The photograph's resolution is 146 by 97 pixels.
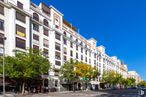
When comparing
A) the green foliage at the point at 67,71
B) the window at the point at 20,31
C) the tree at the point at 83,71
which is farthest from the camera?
the tree at the point at 83,71

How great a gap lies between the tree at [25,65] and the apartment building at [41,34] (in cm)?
256

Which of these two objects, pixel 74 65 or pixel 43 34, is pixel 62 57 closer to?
pixel 74 65

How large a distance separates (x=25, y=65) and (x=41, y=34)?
1992 centimetres

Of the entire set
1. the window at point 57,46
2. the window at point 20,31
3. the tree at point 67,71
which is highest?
the window at point 20,31

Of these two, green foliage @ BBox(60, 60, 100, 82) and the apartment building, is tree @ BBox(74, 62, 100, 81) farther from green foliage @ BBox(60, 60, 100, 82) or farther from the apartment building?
the apartment building

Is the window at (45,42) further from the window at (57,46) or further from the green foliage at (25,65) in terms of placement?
the green foliage at (25,65)

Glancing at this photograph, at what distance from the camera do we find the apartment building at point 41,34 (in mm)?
58625

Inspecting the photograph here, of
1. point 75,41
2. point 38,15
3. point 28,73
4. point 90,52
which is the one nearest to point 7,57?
point 28,73

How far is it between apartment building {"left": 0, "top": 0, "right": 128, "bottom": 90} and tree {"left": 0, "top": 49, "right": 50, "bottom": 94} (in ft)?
8.40

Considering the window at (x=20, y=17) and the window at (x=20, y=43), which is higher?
the window at (x=20, y=17)

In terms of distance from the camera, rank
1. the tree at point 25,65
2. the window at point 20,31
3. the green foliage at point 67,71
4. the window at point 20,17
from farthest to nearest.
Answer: the green foliage at point 67,71
the window at point 20,17
the window at point 20,31
the tree at point 25,65

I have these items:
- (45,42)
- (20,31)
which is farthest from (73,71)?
(20,31)

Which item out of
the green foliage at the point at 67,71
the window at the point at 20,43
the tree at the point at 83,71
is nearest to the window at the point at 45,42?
the green foliage at the point at 67,71

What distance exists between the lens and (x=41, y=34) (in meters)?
74.3
